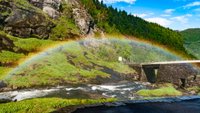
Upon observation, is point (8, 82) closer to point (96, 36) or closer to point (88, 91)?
point (88, 91)

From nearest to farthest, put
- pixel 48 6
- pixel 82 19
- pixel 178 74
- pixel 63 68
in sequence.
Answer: pixel 178 74
pixel 63 68
pixel 48 6
pixel 82 19

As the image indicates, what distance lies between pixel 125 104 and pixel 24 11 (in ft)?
243

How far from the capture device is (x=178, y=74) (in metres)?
70.6

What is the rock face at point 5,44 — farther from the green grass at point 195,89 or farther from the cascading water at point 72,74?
the green grass at point 195,89

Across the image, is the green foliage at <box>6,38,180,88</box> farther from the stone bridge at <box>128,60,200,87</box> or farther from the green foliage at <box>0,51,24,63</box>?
the stone bridge at <box>128,60,200,87</box>

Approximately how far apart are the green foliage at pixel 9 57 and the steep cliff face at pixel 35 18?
16337mm

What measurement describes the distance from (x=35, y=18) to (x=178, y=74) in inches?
1749

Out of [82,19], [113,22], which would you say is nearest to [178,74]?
[82,19]

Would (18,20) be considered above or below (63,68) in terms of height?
above

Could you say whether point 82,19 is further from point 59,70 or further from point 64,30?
point 59,70

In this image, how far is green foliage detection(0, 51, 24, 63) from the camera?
74312 mm

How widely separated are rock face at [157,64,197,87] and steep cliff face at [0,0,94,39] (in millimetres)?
38142

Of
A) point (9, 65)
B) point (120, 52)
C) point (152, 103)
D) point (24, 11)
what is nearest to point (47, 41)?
point (24, 11)

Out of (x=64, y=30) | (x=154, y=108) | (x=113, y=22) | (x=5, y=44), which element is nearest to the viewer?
(x=154, y=108)
